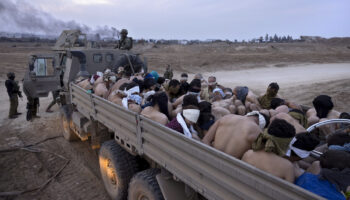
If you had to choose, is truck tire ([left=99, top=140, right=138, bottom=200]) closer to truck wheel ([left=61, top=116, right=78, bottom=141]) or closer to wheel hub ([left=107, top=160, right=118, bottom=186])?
wheel hub ([left=107, top=160, right=118, bottom=186])

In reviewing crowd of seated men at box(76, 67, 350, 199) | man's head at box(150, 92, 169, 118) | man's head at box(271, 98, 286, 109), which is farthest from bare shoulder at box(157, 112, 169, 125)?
man's head at box(271, 98, 286, 109)

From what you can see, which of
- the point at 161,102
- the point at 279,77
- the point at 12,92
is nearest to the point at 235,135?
the point at 161,102

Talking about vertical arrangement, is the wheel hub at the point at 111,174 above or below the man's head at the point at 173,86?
below

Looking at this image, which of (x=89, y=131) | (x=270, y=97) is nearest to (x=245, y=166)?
(x=270, y=97)

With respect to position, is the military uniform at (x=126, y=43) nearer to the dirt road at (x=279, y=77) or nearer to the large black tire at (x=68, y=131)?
the large black tire at (x=68, y=131)

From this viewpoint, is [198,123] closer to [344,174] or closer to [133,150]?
[133,150]

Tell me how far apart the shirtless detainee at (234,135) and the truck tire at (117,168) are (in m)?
1.24

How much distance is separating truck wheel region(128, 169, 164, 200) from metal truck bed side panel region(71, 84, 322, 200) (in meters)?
0.25

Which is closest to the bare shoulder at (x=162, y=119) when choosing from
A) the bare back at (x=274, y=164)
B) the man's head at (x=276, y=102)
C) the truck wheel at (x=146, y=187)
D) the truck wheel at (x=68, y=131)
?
the truck wheel at (x=146, y=187)

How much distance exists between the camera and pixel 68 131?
5730mm

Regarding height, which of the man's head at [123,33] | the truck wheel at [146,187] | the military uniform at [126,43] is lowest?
the truck wheel at [146,187]

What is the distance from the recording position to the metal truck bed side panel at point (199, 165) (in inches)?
→ 59.4

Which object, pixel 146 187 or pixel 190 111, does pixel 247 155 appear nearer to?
pixel 190 111

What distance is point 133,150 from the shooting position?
2994mm
